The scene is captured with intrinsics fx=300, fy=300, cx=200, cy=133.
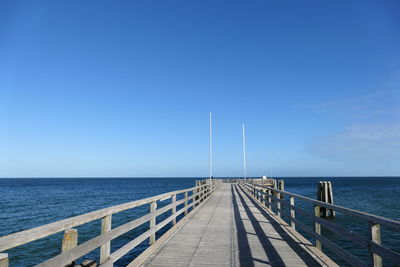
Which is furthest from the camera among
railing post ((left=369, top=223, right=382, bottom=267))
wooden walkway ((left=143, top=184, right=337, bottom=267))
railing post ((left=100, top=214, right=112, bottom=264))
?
wooden walkway ((left=143, top=184, right=337, bottom=267))

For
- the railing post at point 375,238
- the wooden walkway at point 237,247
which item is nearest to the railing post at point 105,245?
A: the wooden walkway at point 237,247

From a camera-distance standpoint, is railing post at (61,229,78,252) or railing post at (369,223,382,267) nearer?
railing post at (61,229,78,252)

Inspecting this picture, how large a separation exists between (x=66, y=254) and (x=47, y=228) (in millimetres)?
403

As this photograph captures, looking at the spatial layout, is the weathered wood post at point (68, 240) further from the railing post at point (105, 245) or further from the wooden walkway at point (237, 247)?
the wooden walkway at point (237, 247)

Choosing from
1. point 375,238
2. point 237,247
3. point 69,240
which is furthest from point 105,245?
point 375,238

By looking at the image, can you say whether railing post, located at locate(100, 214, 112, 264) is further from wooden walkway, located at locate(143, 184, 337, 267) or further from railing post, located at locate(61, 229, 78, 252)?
wooden walkway, located at locate(143, 184, 337, 267)

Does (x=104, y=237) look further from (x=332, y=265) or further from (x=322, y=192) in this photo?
(x=322, y=192)

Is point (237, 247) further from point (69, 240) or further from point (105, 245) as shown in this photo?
point (69, 240)

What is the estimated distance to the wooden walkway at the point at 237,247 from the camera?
5.55 m

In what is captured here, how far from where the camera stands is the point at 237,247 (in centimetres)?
666

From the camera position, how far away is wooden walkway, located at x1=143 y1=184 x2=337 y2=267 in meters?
5.55

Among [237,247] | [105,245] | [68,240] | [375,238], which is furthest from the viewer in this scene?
[237,247]

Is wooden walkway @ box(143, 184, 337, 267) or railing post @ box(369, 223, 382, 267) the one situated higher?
railing post @ box(369, 223, 382, 267)

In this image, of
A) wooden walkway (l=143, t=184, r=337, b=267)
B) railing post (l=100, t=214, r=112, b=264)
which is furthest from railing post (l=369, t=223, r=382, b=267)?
railing post (l=100, t=214, r=112, b=264)
